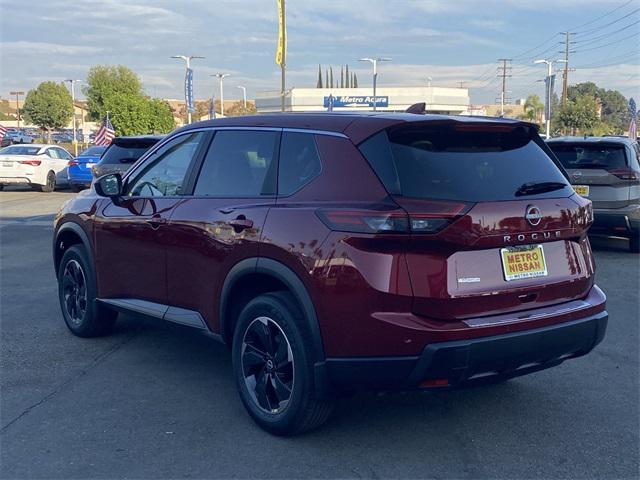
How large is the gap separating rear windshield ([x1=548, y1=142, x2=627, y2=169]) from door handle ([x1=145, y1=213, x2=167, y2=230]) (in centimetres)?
708

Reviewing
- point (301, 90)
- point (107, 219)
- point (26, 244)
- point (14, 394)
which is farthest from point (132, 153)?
point (301, 90)

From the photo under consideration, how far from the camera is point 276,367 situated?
4.35m

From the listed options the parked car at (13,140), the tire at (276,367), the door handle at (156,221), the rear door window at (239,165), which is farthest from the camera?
the parked car at (13,140)

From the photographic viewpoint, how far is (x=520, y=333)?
396 centimetres

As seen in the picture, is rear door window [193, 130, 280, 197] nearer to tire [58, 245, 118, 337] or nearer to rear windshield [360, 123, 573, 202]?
rear windshield [360, 123, 573, 202]

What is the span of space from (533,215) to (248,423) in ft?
6.93

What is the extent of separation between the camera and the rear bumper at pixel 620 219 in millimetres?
10758

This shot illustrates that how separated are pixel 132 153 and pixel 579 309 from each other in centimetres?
1130

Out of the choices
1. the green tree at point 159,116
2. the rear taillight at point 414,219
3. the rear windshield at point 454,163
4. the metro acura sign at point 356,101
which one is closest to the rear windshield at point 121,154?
the rear windshield at point 454,163

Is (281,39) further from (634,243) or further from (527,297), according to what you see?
(527,297)

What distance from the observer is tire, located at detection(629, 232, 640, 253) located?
11.0m

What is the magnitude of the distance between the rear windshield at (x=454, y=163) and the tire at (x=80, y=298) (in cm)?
320

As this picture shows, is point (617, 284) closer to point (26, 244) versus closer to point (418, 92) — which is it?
point (26, 244)

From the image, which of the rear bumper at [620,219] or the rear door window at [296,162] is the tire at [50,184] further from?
the rear door window at [296,162]
